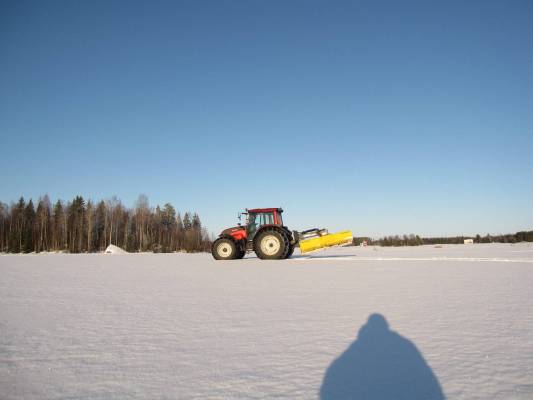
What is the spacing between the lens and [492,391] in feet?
5.80

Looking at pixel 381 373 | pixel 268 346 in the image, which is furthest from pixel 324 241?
pixel 381 373

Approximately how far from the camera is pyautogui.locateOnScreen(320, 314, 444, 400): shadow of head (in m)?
1.77

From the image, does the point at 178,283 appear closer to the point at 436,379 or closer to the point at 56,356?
the point at 56,356

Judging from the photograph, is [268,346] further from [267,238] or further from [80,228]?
[80,228]

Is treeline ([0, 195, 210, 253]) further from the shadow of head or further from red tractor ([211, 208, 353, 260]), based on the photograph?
the shadow of head

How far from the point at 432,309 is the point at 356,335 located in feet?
4.64

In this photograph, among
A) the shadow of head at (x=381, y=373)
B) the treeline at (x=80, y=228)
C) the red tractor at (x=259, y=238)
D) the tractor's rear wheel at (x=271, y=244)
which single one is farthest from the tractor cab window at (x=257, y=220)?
the treeline at (x=80, y=228)

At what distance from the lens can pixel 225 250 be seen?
42.9 ft

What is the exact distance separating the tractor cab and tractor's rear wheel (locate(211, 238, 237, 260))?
0.81m

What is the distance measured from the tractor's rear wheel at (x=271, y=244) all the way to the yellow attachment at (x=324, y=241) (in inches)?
46.4

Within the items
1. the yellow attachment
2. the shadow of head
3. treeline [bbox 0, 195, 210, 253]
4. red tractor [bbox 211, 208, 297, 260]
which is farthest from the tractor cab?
treeline [bbox 0, 195, 210, 253]

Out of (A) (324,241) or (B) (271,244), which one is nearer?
(B) (271,244)

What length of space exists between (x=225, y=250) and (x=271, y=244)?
6.25ft

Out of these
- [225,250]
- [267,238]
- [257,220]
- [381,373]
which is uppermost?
[257,220]
